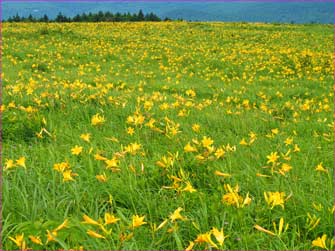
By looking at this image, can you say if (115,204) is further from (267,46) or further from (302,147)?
(267,46)

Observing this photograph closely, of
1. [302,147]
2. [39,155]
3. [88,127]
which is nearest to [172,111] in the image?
[88,127]

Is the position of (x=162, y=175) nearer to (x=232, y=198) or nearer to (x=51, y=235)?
(x=232, y=198)

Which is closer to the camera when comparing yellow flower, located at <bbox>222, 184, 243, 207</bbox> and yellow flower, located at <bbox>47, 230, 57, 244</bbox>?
yellow flower, located at <bbox>47, 230, 57, 244</bbox>

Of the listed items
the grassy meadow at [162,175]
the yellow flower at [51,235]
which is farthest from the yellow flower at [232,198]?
the yellow flower at [51,235]

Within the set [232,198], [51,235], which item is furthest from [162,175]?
[51,235]

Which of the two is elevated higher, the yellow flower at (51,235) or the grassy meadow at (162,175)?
the yellow flower at (51,235)

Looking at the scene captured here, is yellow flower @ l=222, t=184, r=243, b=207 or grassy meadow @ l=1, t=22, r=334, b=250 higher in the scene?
yellow flower @ l=222, t=184, r=243, b=207

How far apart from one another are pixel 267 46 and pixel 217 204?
14899mm

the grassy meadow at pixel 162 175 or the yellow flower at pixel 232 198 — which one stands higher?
the yellow flower at pixel 232 198

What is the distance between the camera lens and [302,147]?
3.74 metres

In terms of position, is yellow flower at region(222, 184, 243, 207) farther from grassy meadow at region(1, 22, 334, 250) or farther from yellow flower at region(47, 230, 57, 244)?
yellow flower at region(47, 230, 57, 244)

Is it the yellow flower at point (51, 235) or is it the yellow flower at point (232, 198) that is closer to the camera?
the yellow flower at point (51, 235)

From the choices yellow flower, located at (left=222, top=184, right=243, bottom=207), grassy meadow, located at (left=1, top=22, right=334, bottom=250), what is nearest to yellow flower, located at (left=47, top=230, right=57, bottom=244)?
grassy meadow, located at (left=1, top=22, right=334, bottom=250)

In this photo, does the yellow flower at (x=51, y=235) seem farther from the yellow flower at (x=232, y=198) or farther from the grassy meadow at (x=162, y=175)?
the yellow flower at (x=232, y=198)
